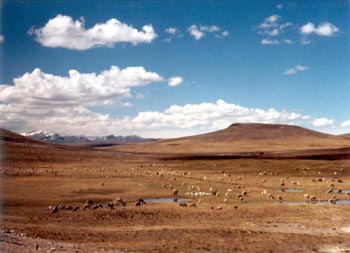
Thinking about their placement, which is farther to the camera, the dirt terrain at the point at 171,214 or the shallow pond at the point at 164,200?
the shallow pond at the point at 164,200

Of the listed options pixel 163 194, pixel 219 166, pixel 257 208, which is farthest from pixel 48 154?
pixel 257 208

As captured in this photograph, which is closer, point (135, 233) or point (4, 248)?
point (4, 248)

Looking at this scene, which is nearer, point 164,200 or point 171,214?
point 171,214

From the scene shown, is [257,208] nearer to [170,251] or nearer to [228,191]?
[228,191]

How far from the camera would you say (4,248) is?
18.5 meters

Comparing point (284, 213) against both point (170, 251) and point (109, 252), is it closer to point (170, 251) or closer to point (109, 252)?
point (170, 251)

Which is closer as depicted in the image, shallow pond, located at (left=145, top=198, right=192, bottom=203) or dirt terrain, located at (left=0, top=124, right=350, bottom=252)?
dirt terrain, located at (left=0, top=124, right=350, bottom=252)

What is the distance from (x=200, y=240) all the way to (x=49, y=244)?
8.13 metres

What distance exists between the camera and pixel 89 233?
26.0 meters

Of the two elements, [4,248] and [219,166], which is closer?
[4,248]

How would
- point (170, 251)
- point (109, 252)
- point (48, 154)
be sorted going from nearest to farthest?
point (109, 252) < point (170, 251) < point (48, 154)

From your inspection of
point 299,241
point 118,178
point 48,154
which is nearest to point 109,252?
point 299,241

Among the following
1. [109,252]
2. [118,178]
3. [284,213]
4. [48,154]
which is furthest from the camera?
[48,154]

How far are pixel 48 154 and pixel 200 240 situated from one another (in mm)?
79944
